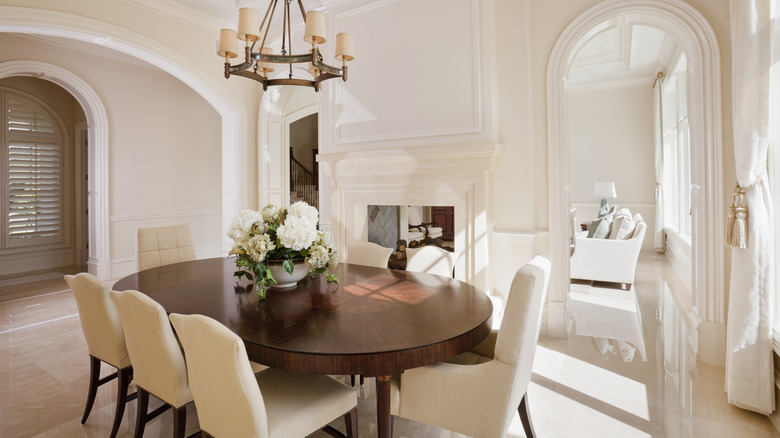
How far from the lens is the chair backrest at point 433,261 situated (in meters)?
2.84

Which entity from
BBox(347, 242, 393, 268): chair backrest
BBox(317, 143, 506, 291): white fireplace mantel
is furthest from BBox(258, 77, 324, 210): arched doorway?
BBox(347, 242, 393, 268): chair backrest

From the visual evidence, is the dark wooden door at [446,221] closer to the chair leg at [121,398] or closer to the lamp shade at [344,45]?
the lamp shade at [344,45]

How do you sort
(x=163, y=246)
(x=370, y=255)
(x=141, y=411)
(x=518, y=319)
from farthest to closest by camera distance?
1. (x=163, y=246)
2. (x=370, y=255)
3. (x=141, y=411)
4. (x=518, y=319)

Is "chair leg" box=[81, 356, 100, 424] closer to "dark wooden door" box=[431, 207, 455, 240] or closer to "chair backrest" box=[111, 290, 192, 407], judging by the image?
"chair backrest" box=[111, 290, 192, 407]

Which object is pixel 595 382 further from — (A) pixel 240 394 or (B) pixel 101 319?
(B) pixel 101 319

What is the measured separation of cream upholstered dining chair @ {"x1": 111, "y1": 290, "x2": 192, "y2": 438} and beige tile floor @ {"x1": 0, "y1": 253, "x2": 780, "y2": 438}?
1.74ft

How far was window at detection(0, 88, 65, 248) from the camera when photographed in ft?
18.5

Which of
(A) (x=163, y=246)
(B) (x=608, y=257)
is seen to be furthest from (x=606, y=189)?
(A) (x=163, y=246)

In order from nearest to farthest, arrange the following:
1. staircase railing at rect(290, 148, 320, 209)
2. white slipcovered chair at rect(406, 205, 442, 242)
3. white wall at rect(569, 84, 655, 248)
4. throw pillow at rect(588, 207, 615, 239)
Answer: white slipcovered chair at rect(406, 205, 442, 242) → throw pillow at rect(588, 207, 615, 239) → white wall at rect(569, 84, 655, 248) → staircase railing at rect(290, 148, 320, 209)

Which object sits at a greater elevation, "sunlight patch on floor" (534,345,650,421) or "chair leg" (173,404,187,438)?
"chair leg" (173,404,187,438)

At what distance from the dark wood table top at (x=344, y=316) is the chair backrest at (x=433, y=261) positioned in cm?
43

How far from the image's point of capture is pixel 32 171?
5.89m

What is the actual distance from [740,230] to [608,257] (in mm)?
2779

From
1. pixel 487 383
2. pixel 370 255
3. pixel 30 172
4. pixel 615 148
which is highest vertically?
pixel 615 148
